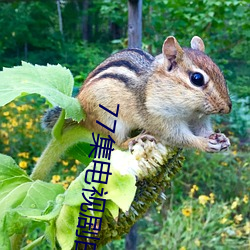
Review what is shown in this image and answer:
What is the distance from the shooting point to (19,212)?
565 mm

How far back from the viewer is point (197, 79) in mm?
800

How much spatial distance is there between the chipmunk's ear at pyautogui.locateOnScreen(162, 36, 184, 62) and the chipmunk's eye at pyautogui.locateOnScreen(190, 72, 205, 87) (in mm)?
47

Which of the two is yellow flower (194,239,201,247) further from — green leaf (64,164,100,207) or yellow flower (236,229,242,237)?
green leaf (64,164,100,207)

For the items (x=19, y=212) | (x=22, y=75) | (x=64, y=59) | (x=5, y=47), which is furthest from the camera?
(x=5, y=47)

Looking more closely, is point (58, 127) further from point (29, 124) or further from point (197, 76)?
point (29, 124)

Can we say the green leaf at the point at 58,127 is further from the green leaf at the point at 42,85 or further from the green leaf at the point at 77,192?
the green leaf at the point at 77,192

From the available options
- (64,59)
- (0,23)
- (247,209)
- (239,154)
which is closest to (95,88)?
(247,209)

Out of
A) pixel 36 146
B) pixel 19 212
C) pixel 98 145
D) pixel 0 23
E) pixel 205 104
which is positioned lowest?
pixel 19 212

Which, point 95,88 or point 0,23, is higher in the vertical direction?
point 0,23

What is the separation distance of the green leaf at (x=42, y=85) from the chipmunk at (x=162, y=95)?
0.27 feet

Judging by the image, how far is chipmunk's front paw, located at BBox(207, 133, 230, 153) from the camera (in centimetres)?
68

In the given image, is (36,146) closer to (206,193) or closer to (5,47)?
(206,193)

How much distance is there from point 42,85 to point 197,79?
0.28m

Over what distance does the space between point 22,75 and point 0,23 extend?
344 cm
